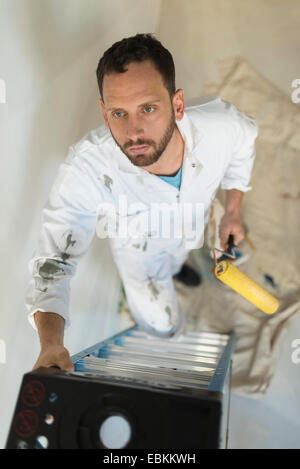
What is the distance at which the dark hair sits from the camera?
2.72 ft

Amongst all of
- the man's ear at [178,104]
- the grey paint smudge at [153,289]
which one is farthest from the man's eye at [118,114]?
the grey paint smudge at [153,289]

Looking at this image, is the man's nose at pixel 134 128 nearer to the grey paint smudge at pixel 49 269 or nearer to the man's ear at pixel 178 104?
the man's ear at pixel 178 104

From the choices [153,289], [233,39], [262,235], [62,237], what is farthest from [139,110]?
[233,39]

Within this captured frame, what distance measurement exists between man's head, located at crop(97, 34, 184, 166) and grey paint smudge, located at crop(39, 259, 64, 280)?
0.33 meters

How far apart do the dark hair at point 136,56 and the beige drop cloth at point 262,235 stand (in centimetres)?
84

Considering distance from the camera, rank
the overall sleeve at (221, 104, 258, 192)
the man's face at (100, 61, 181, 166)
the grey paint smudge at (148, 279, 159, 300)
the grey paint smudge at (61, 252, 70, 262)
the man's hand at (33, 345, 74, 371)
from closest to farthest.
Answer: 1. the man's hand at (33, 345, 74, 371)
2. the man's face at (100, 61, 181, 166)
3. the grey paint smudge at (61, 252, 70, 262)
4. the overall sleeve at (221, 104, 258, 192)
5. the grey paint smudge at (148, 279, 159, 300)

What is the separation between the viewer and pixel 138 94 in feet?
2.70

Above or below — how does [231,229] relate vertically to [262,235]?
below

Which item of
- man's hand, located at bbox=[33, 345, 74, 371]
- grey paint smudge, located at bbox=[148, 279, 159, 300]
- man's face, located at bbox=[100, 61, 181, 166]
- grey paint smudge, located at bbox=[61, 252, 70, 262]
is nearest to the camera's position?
man's hand, located at bbox=[33, 345, 74, 371]

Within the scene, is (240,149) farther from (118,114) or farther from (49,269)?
(49,269)

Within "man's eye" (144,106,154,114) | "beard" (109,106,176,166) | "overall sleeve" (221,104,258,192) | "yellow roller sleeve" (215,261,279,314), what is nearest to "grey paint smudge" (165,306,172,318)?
"yellow roller sleeve" (215,261,279,314)

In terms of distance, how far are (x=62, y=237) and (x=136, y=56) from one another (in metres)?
0.48

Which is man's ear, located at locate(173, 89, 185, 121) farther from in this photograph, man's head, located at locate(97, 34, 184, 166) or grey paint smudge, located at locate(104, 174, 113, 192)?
grey paint smudge, located at locate(104, 174, 113, 192)

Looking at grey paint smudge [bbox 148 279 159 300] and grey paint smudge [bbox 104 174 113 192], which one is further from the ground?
grey paint smudge [bbox 104 174 113 192]
